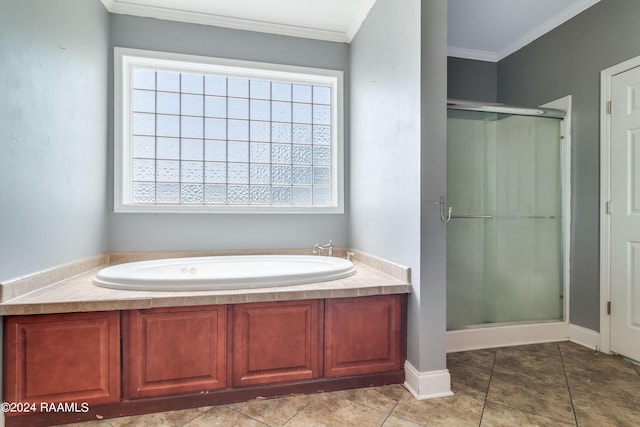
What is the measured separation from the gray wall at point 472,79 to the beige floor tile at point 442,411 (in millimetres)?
2653

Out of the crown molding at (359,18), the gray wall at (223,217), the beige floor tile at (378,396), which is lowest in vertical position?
the beige floor tile at (378,396)

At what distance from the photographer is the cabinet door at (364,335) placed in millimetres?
1946

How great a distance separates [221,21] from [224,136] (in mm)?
921

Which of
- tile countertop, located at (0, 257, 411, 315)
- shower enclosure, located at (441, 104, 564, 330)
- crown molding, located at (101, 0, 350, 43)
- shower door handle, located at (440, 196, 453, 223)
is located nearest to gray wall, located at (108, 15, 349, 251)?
crown molding, located at (101, 0, 350, 43)

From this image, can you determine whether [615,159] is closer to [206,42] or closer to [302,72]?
[302,72]

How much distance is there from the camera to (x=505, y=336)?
2.65 m

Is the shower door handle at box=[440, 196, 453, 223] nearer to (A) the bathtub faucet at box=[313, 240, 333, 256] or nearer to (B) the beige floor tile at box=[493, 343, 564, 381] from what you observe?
(B) the beige floor tile at box=[493, 343, 564, 381]

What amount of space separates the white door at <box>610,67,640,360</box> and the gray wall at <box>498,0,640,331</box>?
12cm

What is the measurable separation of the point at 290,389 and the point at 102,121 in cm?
232

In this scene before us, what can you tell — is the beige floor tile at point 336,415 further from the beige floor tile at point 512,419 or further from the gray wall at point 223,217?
the gray wall at point 223,217

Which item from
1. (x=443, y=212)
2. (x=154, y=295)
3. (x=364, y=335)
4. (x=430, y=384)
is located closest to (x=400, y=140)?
(x=443, y=212)

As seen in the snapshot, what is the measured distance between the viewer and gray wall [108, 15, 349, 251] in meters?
2.72

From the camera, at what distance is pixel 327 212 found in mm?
3072

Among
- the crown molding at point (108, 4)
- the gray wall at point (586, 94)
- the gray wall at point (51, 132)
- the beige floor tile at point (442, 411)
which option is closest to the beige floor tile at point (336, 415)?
the beige floor tile at point (442, 411)
